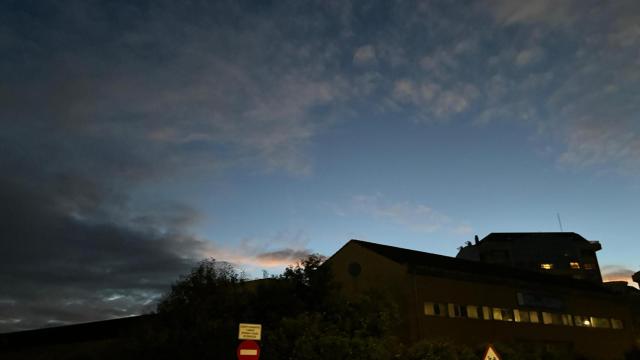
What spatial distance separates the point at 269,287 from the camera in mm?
34281

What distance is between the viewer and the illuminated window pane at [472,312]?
1674 inches

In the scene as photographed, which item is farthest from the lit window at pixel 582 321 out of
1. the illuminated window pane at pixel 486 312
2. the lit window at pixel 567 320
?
the illuminated window pane at pixel 486 312

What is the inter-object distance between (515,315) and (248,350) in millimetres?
39409

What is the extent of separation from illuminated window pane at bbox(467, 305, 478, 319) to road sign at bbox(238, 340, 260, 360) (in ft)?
109

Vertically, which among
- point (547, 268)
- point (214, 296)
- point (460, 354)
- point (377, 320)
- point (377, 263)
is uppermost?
point (547, 268)

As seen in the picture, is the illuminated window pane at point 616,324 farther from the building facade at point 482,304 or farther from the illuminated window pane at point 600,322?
the illuminated window pane at point 600,322

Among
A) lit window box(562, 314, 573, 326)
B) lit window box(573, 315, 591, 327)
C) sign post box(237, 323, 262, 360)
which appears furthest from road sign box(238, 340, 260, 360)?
lit window box(573, 315, 591, 327)

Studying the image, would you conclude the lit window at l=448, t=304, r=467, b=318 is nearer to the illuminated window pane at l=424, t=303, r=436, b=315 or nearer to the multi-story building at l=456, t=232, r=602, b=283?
the illuminated window pane at l=424, t=303, r=436, b=315

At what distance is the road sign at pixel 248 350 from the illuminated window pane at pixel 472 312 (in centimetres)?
3331

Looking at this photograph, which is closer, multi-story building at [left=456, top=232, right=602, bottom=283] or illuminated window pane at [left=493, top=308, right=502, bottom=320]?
illuminated window pane at [left=493, top=308, right=502, bottom=320]

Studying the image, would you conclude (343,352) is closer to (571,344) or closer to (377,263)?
(377,263)

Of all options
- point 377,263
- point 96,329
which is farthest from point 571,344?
point 96,329

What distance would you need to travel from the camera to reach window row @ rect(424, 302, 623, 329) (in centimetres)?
4103

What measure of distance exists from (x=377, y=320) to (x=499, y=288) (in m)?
20.5
